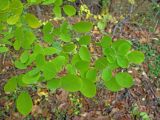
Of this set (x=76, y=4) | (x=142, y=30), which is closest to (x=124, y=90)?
(x=142, y=30)

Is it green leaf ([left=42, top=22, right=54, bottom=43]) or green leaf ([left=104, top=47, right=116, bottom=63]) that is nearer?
green leaf ([left=104, top=47, right=116, bottom=63])

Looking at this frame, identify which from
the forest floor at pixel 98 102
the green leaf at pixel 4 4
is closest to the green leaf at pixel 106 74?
the green leaf at pixel 4 4

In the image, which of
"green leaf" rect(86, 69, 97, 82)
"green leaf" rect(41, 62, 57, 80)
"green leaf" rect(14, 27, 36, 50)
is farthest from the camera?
"green leaf" rect(14, 27, 36, 50)

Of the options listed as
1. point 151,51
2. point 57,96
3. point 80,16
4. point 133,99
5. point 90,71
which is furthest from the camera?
point 80,16

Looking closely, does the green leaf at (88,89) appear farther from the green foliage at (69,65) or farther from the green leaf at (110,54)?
the green leaf at (110,54)

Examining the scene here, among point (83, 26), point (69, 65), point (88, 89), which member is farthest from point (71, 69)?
point (83, 26)

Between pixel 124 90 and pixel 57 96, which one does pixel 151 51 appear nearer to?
pixel 124 90

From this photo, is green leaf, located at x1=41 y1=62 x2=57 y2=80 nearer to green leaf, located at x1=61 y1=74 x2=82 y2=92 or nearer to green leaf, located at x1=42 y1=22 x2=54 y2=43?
green leaf, located at x1=61 y1=74 x2=82 y2=92

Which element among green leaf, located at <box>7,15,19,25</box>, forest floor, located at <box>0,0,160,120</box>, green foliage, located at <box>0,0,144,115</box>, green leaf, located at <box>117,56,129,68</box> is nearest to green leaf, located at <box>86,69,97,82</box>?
green foliage, located at <box>0,0,144,115</box>
